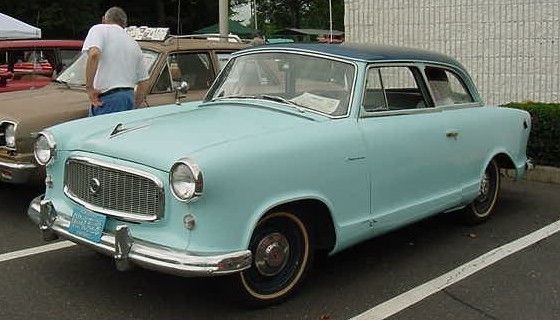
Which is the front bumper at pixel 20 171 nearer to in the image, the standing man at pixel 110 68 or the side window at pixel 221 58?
the standing man at pixel 110 68

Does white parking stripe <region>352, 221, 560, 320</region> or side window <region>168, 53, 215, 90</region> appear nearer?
white parking stripe <region>352, 221, 560, 320</region>

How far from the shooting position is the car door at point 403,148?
4.66 meters

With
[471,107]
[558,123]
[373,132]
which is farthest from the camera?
[558,123]

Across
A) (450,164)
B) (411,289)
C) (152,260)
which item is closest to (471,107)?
(450,164)

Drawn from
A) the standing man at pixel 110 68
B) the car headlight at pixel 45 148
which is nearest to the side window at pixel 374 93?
the car headlight at pixel 45 148

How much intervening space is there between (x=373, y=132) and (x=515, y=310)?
1438mm

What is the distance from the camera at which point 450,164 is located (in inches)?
211

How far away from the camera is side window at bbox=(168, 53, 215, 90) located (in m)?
7.16

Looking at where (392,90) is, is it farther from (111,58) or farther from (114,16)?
(114,16)

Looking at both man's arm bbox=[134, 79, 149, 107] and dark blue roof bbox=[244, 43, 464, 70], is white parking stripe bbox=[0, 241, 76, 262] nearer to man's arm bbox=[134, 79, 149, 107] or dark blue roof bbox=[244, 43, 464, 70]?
man's arm bbox=[134, 79, 149, 107]

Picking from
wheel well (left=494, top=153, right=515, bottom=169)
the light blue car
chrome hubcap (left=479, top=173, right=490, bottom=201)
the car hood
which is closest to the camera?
the light blue car

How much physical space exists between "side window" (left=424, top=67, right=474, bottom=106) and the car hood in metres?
1.47

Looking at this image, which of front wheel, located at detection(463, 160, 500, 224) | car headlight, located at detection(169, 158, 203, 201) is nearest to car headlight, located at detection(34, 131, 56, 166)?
car headlight, located at detection(169, 158, 203, 201)

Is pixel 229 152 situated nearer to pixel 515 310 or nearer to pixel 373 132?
pixel 373 132
